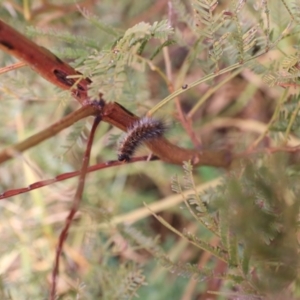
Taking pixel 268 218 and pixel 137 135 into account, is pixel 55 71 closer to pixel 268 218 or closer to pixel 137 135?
pixel 137 135

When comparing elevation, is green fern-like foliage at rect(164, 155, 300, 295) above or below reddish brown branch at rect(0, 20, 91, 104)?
below

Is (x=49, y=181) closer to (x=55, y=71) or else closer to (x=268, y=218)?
(x=55, y=71)

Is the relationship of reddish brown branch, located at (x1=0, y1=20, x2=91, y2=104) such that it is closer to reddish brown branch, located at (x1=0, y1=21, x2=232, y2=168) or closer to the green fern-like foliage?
reddish brown branch, located at (x1=0, y1=21, x2=232, y2=168)

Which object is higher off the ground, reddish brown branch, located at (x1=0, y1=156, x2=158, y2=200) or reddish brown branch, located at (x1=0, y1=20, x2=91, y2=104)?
reddish brown branch, located at (x1=0, y1=20, x2=91, y2=104)

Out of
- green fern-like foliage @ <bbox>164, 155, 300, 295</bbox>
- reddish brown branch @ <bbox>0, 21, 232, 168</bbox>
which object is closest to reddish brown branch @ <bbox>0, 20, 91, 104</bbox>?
reddish brown branch @ <bbox>0, 21, 232, 168</bbox>

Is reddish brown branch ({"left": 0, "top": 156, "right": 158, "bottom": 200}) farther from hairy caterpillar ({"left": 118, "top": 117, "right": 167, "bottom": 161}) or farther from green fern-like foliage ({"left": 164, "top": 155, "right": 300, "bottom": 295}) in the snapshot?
green fern-like foliage ({"left": 164, "top": 155, "right": 300, "bottom": 295})

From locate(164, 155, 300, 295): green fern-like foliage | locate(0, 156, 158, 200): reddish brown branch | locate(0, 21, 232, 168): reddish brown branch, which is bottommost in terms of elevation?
locate(164, 155, 300, 295): green fern-like foliage

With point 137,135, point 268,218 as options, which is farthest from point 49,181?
point 268,218

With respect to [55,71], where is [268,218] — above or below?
below

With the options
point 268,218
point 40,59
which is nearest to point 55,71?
point 40,59

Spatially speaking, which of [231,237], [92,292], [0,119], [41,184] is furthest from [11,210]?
[231,237]
